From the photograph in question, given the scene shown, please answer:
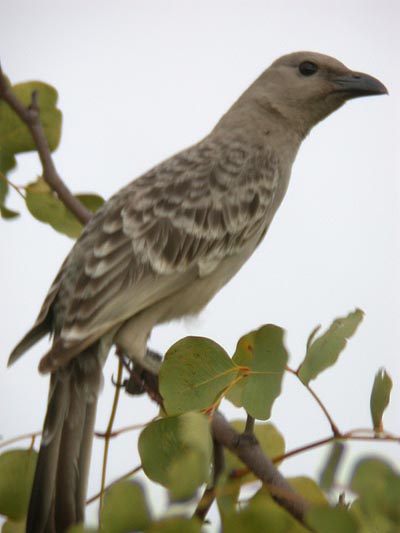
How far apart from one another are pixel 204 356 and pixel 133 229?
185cm

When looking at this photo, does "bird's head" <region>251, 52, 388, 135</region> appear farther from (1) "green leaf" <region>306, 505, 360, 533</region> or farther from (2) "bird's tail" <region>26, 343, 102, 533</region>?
(1) "green leaf" <region>306, 505, 360, 533</region>

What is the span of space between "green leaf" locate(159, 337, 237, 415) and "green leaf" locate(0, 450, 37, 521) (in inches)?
29.1

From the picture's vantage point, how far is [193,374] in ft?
8.16

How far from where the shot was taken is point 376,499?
1.74 m

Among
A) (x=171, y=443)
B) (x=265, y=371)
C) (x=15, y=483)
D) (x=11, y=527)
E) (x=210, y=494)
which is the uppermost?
(x=265, y=371)

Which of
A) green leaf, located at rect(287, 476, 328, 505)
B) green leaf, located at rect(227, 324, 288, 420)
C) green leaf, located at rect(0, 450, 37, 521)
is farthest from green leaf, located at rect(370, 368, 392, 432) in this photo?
green leaf, located at rect(0, 450, 37, 521)

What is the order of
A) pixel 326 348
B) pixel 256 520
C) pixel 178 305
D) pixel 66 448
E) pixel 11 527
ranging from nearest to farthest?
pixel 256 520, pixel 326 348, pixel 11 527, pixel 66 448, pixel 178 305

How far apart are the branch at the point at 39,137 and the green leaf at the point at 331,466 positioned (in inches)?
86.0

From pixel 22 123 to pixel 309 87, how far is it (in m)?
1.93

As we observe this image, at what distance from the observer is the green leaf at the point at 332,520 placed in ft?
5.68

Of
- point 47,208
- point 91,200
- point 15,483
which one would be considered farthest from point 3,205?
point 15,483

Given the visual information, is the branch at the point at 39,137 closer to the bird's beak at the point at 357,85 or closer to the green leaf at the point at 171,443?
the bird's beak at the point at 357,85

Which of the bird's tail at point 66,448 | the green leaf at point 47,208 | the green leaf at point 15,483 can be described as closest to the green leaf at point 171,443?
the green leaf at point 15,483

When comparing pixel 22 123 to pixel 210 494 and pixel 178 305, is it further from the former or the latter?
pixel 210 494
